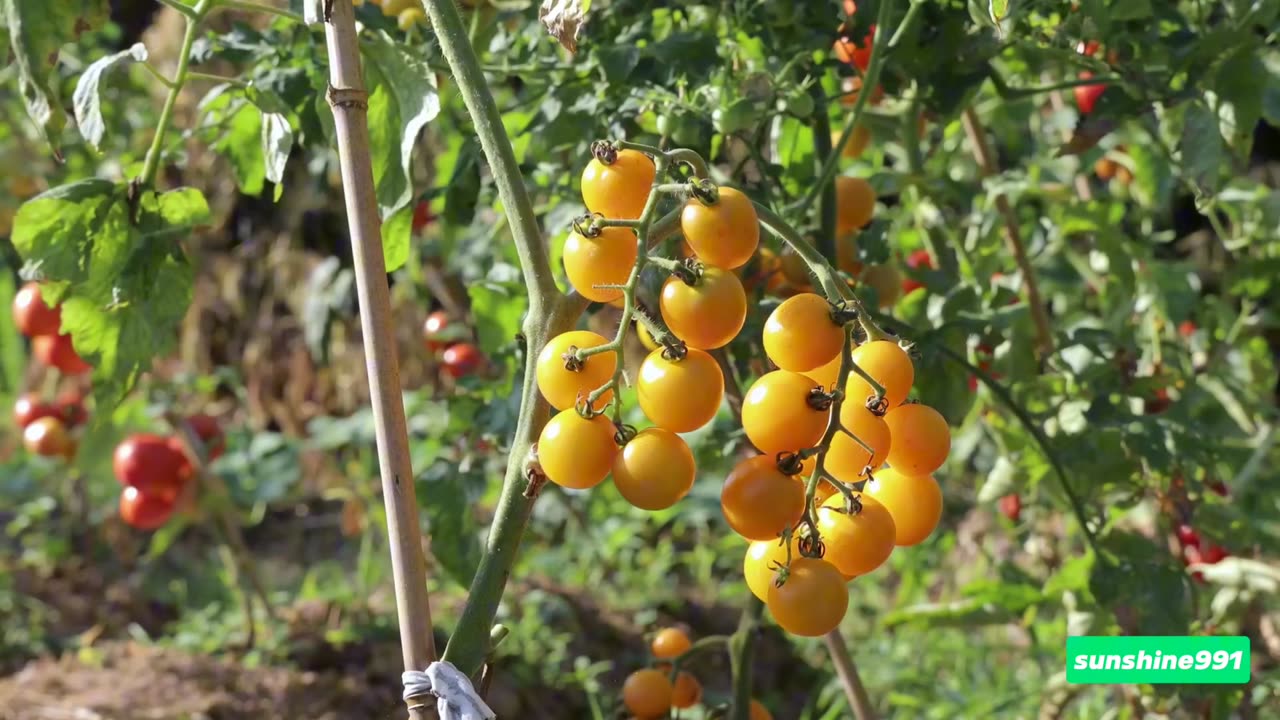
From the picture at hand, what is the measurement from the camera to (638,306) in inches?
26.3

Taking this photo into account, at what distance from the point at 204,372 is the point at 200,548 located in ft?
1.97

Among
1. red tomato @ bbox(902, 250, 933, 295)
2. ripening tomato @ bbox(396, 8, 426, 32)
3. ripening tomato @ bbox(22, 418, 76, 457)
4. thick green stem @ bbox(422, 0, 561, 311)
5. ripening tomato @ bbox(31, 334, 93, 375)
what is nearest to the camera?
thick green stem @ bbox(422, 0, 561, 311)

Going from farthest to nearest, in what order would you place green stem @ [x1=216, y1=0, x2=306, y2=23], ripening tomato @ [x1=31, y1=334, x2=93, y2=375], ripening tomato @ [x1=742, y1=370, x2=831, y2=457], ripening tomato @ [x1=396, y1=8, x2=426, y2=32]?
1. ripening tomato @ [x1=31, y1=334, x2=93, y2=375]
2. ripening tomato @ [x1=396, y1=8, x2=426, y2=32]
3. green stem @ [x1=216, y1=0, x2=306, y2=23]
4. ripening tomato @ [x1=742, y1=370, x2=831, y2=457]

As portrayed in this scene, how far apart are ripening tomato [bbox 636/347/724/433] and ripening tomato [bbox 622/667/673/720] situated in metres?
0.47

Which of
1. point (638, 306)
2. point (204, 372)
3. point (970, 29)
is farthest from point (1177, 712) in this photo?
point (204, 372)

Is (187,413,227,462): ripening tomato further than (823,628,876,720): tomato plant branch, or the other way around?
(187,413,227,462): ripening tomato

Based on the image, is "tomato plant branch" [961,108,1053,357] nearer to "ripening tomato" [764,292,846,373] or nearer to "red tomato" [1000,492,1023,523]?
"red tomato" [1000,492,1023,523]

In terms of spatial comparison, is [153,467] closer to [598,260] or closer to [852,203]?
[852,203]

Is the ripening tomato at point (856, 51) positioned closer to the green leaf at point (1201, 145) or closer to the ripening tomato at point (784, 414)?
the green leaf at point (1201, 145)

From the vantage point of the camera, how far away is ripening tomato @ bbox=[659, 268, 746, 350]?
0.63 metres

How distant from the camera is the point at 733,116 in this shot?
37.1 inches

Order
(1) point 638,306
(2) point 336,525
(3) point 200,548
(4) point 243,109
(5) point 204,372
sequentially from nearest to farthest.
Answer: (1) point 638,306 < (4) point 243,109 < (3) point 200,548 < (2) point 336,525 < (5) point 204,372

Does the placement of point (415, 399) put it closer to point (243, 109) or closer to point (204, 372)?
point (243, 109)

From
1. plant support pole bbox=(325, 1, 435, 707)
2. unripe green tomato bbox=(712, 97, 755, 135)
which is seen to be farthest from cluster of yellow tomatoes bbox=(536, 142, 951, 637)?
unripe green tomato bbox=(712, 97, 755, 135)
